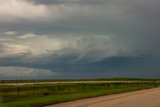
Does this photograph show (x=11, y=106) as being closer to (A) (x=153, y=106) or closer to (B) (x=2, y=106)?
(B) (x=2, y=106)

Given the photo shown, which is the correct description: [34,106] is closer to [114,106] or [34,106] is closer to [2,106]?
[2,106]

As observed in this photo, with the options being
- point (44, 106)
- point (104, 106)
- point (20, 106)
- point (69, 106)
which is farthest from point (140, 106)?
point (20, 106)

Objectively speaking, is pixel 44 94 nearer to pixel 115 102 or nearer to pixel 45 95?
pixel 45 95

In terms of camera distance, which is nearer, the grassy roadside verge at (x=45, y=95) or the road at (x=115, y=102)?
the road at (x=115, y=102)

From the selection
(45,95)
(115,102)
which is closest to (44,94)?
(45,95)

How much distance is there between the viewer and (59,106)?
78.6ft

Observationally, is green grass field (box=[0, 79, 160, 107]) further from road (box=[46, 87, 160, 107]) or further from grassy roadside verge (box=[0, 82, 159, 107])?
road (box=[46, 87, 160, 107])

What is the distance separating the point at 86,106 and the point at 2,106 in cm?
549

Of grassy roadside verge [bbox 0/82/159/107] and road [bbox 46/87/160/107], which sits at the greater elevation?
grassy roadside verge [bbox 0/82/159/107]

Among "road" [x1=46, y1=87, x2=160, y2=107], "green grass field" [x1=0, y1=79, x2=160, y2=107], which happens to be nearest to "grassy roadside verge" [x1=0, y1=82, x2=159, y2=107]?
"green grass field" [x1=0, y1=79, x2=160, y2=107]

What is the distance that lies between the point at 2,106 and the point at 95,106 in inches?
237

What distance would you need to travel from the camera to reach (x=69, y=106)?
23.8 m

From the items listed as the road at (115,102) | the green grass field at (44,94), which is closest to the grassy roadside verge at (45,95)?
the green grass field at (44,94)

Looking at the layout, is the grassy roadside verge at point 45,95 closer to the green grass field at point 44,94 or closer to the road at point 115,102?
the green grass field at point 44,94
